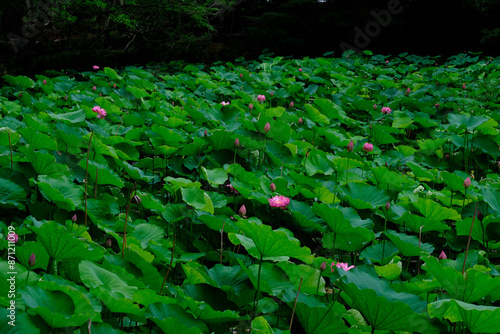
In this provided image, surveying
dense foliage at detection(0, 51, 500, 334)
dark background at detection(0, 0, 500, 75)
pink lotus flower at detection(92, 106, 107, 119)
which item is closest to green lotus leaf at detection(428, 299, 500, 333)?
dense foliage at detection(0, 51, 500, 334)

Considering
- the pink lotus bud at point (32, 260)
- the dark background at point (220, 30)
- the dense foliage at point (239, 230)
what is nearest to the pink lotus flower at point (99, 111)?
the dense foliage at point (239, 230)

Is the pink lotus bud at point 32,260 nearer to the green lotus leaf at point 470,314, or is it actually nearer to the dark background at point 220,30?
the green lotus leaf at point 470,314

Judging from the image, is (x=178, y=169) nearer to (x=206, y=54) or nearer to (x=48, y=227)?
(x=48, y=227)

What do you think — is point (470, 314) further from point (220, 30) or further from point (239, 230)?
point (220, 30)

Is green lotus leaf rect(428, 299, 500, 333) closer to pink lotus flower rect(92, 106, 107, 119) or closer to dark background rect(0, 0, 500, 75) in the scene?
pink lotus flower rect(92, 106, 107, 119)

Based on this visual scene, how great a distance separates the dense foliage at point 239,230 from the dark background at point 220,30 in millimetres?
2782

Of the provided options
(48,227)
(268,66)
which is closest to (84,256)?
(48,227)

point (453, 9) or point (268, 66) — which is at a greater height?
point (453, 9)

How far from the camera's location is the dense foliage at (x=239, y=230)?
885 mm

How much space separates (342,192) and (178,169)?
784 millimetres

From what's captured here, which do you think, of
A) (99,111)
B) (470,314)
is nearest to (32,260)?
(470,314)

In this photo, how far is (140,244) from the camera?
1.21m

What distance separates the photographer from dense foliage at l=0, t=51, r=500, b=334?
0.88 meters

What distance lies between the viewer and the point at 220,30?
30.0 ft
